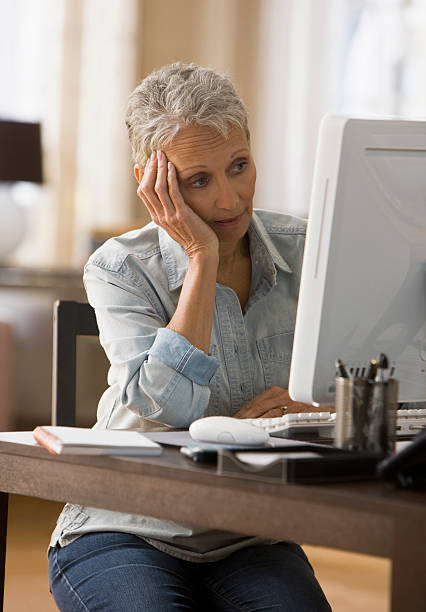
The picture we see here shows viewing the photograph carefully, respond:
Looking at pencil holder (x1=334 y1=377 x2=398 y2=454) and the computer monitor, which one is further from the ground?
the computer monitor

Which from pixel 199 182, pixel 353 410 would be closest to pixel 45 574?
pixel 199 182

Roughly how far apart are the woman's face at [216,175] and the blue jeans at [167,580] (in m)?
0.52

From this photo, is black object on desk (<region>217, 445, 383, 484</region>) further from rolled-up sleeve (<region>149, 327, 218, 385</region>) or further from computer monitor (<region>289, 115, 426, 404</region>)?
rolled-up sleeve (<region>149, 327, 218, 385</region>)

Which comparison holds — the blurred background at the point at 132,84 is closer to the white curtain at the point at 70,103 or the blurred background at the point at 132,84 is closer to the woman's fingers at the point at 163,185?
the white curtain at the point at 70,103

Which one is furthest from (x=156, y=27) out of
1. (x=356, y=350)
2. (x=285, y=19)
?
(x=356, y=350)

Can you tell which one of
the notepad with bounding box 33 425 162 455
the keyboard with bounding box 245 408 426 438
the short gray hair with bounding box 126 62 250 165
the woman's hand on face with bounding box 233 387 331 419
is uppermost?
the short gray hair with bounding box 126 62 250 165

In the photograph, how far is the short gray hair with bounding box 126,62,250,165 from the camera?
143 centimetres

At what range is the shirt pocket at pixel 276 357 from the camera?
57.2 inches

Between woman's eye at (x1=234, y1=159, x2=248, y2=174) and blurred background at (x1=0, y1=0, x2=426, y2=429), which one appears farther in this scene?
blurred background at (x1=0, y1=0, x2=426, y2=429)

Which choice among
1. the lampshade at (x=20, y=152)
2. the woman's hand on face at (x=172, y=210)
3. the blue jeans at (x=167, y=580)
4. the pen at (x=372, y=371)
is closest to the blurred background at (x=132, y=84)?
the lampshade at (x=20, y=152)

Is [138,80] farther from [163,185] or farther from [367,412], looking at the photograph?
[367,412]

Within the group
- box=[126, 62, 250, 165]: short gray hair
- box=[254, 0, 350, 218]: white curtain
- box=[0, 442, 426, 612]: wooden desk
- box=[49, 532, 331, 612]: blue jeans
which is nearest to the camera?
box=[0, 442, 426, 612]: wooden desk

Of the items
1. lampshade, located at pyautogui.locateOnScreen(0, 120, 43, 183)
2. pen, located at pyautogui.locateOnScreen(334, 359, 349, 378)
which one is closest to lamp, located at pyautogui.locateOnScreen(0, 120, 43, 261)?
lampshade, located at pyautogui.locateOnScreen(0, 120, 43, 183)

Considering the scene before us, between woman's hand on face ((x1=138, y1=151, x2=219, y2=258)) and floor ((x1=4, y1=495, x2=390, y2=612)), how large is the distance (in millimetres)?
997
